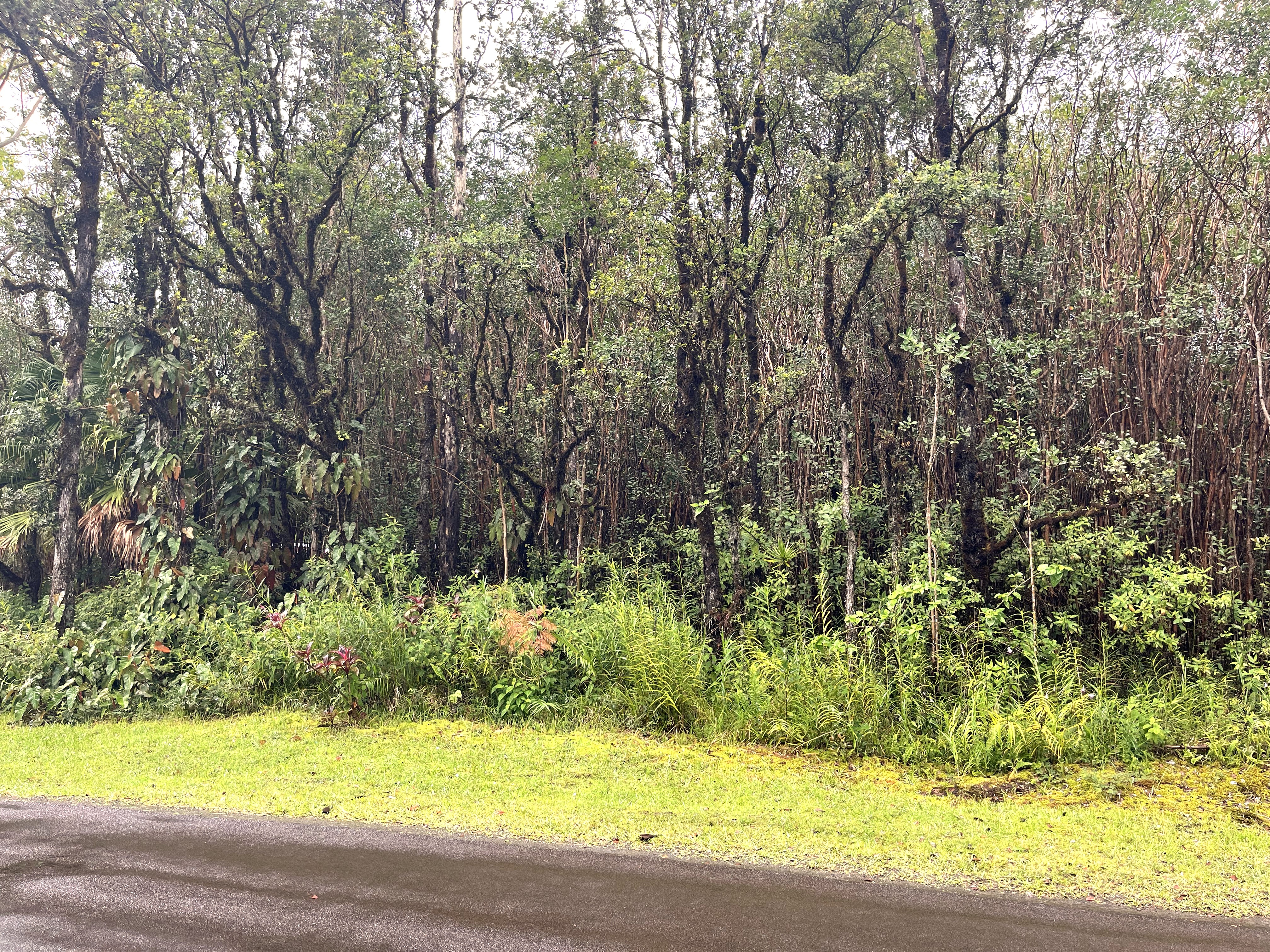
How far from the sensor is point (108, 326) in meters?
11.8

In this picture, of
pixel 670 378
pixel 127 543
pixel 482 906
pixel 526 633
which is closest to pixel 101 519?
pixel 127 543

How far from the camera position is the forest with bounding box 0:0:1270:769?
285 inches

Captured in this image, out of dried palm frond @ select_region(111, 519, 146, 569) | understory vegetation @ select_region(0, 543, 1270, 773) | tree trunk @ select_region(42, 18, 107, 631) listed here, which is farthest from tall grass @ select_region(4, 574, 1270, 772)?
dried palm frond @ select_region(111, 519, 146, 569)

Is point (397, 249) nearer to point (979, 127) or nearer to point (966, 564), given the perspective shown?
point (979, 127)

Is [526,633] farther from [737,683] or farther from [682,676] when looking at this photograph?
[737,683]

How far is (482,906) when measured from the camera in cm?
369

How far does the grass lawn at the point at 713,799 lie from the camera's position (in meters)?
4.23

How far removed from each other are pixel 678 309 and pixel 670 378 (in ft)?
3.39

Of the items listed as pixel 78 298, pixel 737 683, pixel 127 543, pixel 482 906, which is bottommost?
pixel 482 906

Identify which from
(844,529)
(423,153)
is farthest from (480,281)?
(844,529)

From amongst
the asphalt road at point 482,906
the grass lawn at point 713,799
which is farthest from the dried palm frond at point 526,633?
the asphalt road at point 482,906

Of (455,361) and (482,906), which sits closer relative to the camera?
(482,906)

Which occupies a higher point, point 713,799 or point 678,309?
point 678,309

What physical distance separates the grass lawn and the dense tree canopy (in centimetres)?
186
